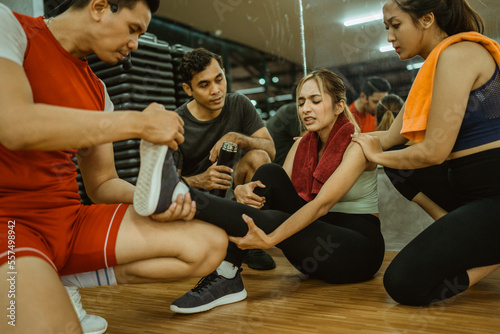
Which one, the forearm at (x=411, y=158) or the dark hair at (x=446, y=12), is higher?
the dark hair at (x=446, y=12)

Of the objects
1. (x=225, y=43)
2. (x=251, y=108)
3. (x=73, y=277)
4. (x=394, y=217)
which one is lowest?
(x=394, y=217)

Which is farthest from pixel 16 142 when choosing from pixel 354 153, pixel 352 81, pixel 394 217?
pixel 352 81

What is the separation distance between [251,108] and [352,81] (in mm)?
1428

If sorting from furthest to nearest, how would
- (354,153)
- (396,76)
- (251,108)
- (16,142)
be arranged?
(396,76)
(251,108)
(354,153)
(16,142)

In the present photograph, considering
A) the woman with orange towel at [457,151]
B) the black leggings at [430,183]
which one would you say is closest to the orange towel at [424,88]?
the woman with orange towel at [457,151]

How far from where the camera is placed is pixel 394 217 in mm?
2564

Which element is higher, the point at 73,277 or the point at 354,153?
the point at 354,153

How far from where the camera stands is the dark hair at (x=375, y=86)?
3309 millimetres

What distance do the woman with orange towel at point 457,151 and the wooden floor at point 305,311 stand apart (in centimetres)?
9

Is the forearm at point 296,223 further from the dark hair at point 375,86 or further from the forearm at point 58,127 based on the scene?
the dark hair at point 375,86

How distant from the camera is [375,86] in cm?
333

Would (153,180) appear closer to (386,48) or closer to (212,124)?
(212,124)

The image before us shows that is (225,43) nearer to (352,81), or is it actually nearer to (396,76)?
(352,81)

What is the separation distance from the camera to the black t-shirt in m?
2.29
